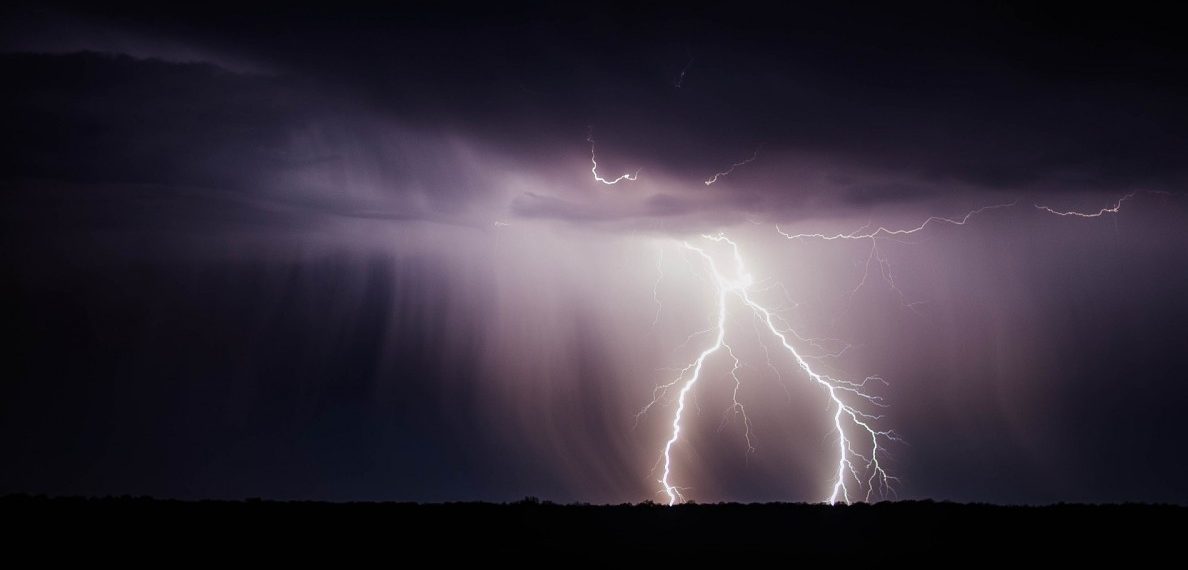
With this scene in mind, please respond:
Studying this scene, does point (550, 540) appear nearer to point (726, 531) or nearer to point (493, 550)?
point (493, 550)

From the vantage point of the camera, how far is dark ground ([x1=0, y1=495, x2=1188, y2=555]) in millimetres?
10203

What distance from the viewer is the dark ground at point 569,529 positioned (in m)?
10.2

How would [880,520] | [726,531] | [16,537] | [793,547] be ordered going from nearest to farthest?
1. [16,537]
2. [793,547]
3. [726,531]
4. [880,520]

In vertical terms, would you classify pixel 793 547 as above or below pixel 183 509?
below

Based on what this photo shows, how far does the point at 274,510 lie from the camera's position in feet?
40.1

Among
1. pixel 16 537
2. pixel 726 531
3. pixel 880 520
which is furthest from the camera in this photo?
pixel 880 520

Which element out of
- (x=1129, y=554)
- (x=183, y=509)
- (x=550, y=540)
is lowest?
(x=1129, y=554)

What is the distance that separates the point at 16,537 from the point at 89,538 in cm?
72

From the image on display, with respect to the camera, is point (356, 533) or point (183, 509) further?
point (183, 509)

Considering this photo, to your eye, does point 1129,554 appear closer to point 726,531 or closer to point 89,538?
point 726,531

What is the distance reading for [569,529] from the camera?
11.8 m

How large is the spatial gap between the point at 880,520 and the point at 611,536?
3702 millimetres

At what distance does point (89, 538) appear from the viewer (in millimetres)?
10148

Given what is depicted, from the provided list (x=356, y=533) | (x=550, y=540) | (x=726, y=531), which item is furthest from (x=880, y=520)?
(x=356, y=533)
